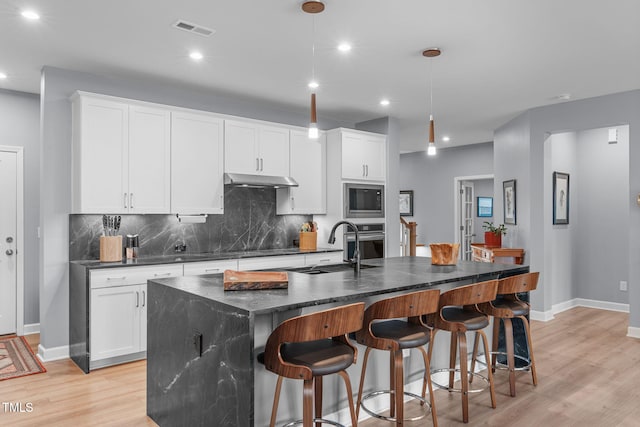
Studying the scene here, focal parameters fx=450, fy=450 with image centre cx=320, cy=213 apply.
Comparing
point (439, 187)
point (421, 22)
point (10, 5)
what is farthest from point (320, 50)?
point (439, 187)

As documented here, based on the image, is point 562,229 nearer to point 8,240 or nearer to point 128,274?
point 128,274

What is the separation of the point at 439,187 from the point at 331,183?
4.42 metres

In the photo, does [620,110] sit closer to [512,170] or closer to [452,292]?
[512,170]

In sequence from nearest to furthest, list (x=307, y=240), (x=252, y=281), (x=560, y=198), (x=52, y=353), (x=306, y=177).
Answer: (x=252, y=281)
(x=52, y=353)
(x=307, y=240)
(x=306, y=177)
(x=560, y=198)

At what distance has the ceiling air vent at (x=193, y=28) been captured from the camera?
127 inches

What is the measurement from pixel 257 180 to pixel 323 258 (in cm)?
124

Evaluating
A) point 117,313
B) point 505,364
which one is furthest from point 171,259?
point 505,364

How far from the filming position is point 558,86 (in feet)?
15.9

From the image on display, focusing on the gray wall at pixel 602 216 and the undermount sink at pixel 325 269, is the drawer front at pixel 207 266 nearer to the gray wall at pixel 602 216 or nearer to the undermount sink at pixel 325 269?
the undermount sink at pixel 325 269

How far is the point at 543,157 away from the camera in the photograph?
19.0 ft

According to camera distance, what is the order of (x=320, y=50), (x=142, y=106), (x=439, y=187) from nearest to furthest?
(x=320, y=50) → (x=142, y=106) → (x=439, y=187)

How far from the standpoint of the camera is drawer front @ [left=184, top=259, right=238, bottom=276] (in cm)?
433

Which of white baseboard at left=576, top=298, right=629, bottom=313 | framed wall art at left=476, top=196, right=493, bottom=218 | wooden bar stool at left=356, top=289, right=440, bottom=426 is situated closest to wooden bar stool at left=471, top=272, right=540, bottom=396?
wooden bar stool at left=356, top=289, right=440, bottom=426

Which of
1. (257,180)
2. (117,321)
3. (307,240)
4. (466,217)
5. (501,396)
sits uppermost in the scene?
(257,180)
